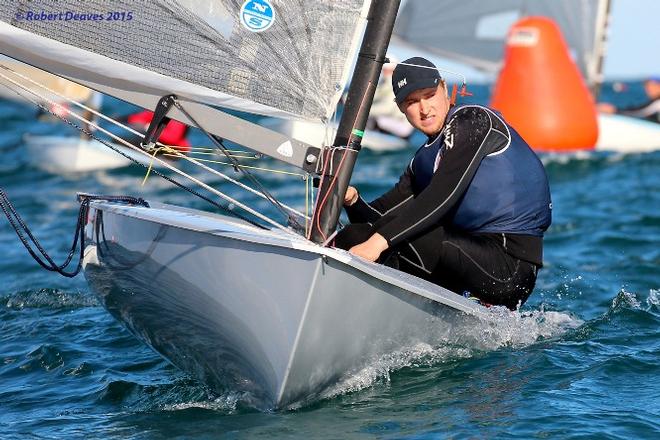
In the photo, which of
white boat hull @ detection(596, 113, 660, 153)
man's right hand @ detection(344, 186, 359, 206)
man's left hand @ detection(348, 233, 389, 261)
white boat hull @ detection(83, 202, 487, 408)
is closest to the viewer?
white boat hull @ detection(83, 202, 487, 408)

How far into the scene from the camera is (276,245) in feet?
9.23

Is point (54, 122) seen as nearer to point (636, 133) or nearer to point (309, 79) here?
point (636, 133)

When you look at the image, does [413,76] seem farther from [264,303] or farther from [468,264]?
[264,303]

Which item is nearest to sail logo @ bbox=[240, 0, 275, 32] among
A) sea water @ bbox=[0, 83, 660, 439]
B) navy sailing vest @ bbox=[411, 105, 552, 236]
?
navy sailing vest @ bbox=[411, 105, 552, 236]

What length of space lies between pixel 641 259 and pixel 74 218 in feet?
13.0

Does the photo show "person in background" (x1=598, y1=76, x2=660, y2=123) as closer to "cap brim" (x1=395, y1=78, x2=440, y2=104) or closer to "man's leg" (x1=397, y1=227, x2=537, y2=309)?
"man's leg" (x1=397, y1=227, x2=537, y2=309)

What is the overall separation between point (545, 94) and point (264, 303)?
29.0 ft

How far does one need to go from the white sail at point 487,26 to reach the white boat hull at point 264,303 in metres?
11.5

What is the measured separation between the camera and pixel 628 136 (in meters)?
12.1

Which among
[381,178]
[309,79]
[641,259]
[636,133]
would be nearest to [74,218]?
[381,178]

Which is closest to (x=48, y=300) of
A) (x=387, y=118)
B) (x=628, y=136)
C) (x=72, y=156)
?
(x=72, y=156)

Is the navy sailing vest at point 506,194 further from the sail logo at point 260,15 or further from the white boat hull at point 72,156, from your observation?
the white boat hull at point 72,156

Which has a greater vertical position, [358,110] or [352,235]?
[358,110]

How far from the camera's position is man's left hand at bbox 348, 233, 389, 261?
3105 mm
